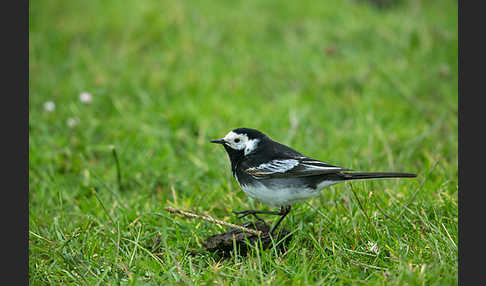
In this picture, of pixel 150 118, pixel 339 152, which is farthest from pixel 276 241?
pixel 150 118

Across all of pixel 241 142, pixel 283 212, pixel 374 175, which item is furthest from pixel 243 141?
pixel 374 175

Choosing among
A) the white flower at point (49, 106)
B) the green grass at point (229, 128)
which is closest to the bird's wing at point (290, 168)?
the green grass at point (229, 128)

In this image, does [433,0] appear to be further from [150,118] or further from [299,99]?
[150,118]

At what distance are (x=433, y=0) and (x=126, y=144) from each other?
8219 millimetres

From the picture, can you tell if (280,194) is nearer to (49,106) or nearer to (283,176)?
(283,176)

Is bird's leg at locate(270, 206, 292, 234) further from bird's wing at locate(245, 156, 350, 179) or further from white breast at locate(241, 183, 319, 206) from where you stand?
bird's wing at locate(245, 156, 350, 179)

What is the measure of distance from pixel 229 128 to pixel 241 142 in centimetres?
212

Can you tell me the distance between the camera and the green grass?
10.8 ft

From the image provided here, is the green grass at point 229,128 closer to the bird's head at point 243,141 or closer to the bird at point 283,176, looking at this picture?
the bird at point 283,176

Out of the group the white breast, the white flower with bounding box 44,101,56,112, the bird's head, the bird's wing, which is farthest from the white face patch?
the white flower with bounding box 44,101,56,112

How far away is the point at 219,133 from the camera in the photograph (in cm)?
586

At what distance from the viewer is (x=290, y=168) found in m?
3.49

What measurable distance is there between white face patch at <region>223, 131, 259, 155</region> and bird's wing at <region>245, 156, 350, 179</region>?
0.29 m

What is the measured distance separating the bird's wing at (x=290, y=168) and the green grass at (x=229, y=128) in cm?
44
